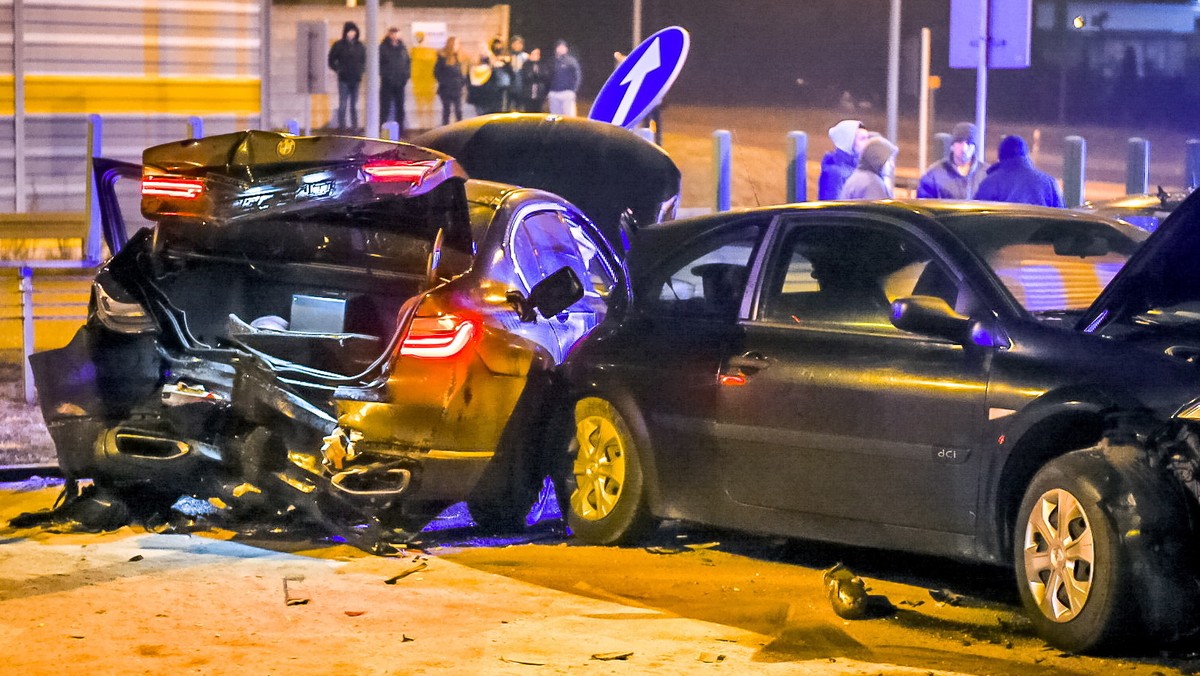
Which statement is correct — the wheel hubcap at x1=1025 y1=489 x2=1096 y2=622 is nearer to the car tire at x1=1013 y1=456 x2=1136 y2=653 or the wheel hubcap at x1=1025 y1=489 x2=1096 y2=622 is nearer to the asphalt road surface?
the car tire at x1=1013 y1=456 x2=1136 y2=653

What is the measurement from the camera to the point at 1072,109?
1823 inches

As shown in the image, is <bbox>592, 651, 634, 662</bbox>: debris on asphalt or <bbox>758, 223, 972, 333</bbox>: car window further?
<bbox>758, 223, 972, 333</bbox>: car window

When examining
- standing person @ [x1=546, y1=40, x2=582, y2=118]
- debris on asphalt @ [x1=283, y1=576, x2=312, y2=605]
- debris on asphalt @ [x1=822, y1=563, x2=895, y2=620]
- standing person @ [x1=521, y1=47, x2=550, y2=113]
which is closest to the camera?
debris on asphalt @ [x1=822, y1=563, x2=895, y2=620]

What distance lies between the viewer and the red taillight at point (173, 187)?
25.0 ft

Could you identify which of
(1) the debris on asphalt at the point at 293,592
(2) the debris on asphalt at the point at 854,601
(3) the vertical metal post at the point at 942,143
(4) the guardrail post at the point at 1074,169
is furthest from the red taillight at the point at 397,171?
(4) the guardrail post at the point at 1074,169

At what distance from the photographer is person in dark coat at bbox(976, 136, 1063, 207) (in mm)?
12203

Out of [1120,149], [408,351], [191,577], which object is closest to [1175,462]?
[408,351]

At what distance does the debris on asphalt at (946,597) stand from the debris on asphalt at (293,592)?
2.31 metres

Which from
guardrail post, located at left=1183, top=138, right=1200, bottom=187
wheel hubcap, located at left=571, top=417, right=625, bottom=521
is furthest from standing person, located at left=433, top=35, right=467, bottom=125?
wheel hubcap, located at left=571, top=417, right=625, bottom=521

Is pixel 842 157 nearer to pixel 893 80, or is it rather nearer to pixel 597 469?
pixel 597 469

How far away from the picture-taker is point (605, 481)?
25.5 feet

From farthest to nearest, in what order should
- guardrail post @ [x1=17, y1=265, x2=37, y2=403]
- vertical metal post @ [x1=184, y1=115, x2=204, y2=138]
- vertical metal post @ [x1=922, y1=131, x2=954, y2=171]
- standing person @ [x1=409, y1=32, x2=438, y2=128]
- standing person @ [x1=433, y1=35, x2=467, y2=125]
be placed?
1. standing person @ [x1=409, y1=32, x2=438, y2=128]
2. standing person @ [x1=433, y1=35, x2=467, y2=125]
3. vertical metal post @ [x1=922, y1=131, x2=954, y2=171]
4. vertical metal post @ [x1=184, y1=115, x2=204, y2=138]
5. guardrail post @ [x1=17, y1=265, x2=37, y2=403]

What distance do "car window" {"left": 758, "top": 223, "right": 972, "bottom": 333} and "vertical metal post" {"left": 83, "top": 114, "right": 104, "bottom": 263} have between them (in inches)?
356

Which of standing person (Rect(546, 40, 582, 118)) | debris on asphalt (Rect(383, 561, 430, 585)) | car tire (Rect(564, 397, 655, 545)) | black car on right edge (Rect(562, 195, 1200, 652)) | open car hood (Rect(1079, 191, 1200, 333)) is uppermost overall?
standing person (Rect(546, 40, 582, 118))
